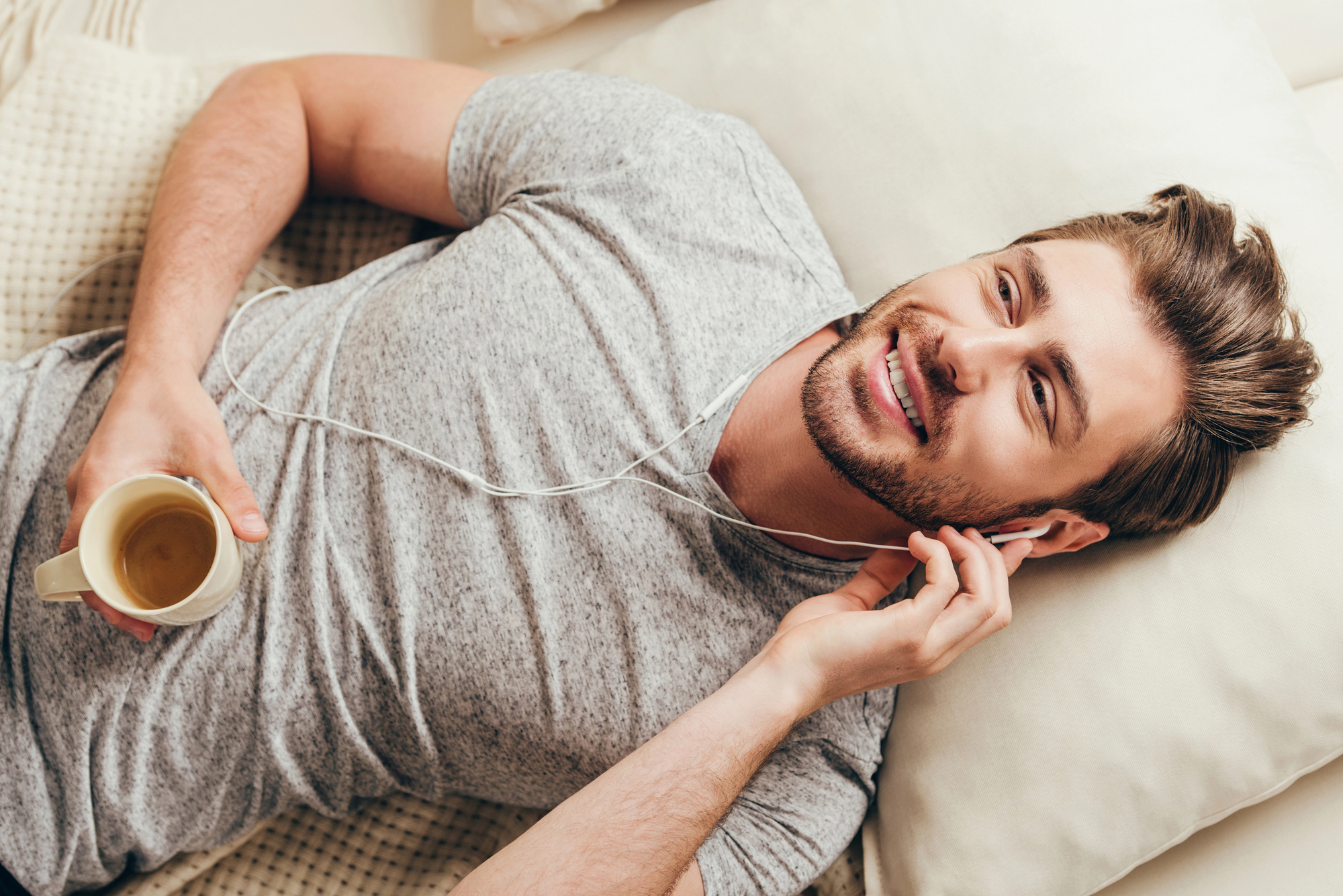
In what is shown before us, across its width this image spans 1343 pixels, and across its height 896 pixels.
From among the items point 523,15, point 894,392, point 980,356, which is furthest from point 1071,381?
point 523,15

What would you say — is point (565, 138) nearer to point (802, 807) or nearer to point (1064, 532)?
point (1064, 532)

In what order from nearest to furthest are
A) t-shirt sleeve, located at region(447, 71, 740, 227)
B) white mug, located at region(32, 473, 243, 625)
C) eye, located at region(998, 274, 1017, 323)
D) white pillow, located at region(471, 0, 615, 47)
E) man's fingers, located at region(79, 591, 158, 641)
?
white mug, located at region(32, 473, 243, 625)
man's fingers, located at region(79, 591, 158, 641)
eye, located at region(998, 274, 1017, 323)
t-shirt sleeve, located at region(447, 71, 740, 227)
white pillow, located at region(471, 0, 615, 47)

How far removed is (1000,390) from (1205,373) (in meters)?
0.30

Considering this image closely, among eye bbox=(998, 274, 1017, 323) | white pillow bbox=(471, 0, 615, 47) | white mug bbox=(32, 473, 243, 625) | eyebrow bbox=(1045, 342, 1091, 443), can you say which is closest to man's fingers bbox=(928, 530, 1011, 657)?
eyebrow bbox=(1045, 342, 1091, 443)

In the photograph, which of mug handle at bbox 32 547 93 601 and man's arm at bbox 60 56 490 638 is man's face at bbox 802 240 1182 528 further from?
mug handle at bbox 32 547 93 601

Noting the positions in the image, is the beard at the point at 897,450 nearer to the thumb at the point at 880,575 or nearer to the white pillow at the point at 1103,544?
the thumb at the point at 880,575

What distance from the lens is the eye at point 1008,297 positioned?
3.66 feet

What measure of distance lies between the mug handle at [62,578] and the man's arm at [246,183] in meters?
0.23

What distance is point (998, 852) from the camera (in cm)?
113

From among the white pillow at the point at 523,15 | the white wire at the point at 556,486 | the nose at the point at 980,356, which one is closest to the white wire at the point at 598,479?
the white wire at the point at 556,486

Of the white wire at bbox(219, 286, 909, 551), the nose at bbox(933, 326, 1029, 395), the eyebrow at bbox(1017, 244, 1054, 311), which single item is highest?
the eyebrow at bbox(1017, 244, 1054, 311)

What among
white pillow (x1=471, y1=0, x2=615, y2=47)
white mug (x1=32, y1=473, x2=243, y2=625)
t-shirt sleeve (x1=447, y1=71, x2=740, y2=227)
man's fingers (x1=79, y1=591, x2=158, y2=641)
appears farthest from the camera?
white pillow (x1=471, y1=0, x2=615, y2=47)

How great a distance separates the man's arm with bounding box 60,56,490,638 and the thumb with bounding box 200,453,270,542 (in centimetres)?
4

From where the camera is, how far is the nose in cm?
105
